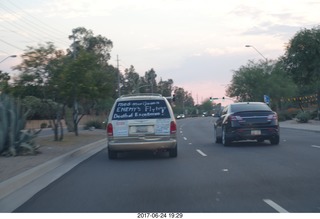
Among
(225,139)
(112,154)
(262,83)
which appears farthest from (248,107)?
(262,83)

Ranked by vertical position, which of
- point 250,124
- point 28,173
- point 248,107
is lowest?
point 28,173

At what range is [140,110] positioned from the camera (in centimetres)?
1742

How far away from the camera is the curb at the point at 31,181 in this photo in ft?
33.3

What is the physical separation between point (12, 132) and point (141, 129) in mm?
4787

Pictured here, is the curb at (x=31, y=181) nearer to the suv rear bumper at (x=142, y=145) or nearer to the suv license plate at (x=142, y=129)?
the suv rear bumper at (x=142, y=145)

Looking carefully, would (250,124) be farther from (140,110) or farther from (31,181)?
(31,181)

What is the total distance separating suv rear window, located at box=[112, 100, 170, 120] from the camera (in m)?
17.3

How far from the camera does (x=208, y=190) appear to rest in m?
10.7

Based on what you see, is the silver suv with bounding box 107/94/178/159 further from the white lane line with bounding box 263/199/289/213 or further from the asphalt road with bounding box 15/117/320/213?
the white lane line with bounding box 263/199/289/213

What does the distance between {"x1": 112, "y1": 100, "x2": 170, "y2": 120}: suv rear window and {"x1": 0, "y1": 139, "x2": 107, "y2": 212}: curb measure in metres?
2.12

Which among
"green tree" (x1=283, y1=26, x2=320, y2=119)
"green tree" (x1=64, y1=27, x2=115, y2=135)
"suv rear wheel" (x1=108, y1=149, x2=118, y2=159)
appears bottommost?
"suv rear wheel" (x1=108, y1=149, x2=118, y2=159)

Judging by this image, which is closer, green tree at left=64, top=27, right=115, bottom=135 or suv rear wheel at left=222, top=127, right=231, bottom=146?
suv rear wheel at left=222, top=127, right=231, bottom=146

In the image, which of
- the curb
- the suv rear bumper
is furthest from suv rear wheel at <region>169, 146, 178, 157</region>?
the curb

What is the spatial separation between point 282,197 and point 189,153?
9.75 meters
